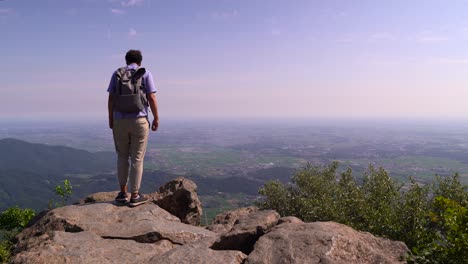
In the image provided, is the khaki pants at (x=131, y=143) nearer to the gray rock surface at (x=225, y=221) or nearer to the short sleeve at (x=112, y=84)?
the short sleeve at (x=112, y=84)

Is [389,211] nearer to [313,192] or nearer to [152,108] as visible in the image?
[313,192]

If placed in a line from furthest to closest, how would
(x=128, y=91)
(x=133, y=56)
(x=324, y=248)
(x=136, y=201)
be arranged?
(x=136, y=201) < (x=133, y=56) < (x=128, y=91) < (x=324, y=248)

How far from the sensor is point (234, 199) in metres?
163

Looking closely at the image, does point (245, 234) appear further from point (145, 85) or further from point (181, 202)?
point (145, 85)

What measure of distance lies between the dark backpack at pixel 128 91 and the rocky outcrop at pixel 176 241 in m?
4.01

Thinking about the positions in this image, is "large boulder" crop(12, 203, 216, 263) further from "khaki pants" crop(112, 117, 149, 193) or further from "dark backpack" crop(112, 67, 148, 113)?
"dark backpack" crop(112, 67, 148, 113)

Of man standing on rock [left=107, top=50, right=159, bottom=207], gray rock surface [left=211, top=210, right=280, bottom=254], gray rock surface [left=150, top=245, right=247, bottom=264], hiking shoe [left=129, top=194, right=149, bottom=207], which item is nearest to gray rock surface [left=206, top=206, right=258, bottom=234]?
gray rock surface [left=211, top=210, right=280, bottom=254]

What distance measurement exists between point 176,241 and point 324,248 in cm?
484

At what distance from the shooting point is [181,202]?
47.1 feet

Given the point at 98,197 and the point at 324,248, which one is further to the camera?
Result: the point at 98,197

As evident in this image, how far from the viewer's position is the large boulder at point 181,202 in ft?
46.2

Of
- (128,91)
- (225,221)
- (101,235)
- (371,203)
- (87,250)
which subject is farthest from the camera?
(371,203)

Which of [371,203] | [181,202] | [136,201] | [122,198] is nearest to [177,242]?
[136,201]

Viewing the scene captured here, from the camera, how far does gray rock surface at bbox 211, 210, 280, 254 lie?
8891 millimetres
